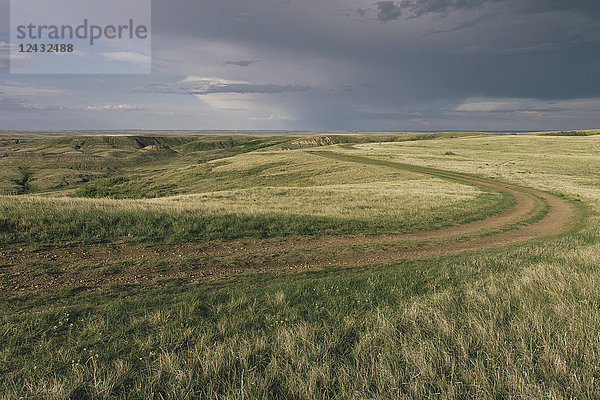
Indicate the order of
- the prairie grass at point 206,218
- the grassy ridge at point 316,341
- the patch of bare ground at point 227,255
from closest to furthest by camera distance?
the grassy ridge at point 316,341 → the patch of bare ground at point 227,255 → the prairie grass at point 206,218

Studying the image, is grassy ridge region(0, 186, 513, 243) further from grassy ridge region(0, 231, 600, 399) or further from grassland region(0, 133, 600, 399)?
grassy ridge region(0, 231, 600, 399)

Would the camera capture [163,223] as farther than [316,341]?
Yes

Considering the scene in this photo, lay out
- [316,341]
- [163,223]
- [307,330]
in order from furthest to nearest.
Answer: [163,223], [307,330], [316,341]

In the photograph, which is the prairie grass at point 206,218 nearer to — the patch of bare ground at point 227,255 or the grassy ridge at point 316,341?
the patch of bare ground at point 227,255

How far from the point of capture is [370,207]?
2239cm

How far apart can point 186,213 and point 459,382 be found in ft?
47.9

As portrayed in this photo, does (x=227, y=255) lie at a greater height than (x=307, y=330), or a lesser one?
lesser

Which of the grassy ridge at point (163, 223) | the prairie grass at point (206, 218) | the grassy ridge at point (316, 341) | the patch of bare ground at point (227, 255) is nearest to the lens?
the grassy ridge at point (316, 341)

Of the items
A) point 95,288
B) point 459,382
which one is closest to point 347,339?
point 459,382

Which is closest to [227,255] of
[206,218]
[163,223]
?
[163,223]

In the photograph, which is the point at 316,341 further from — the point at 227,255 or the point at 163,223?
the point at 163,223

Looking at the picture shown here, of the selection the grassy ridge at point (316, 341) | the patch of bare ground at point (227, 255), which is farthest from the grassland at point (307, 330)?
the patch of bare ground at point (227, 255)

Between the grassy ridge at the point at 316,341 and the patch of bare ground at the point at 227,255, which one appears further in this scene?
the patch of bare ground at the point at 227,255

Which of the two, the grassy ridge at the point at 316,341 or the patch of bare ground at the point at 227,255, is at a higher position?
the grassy ridge at the point at 316,341
